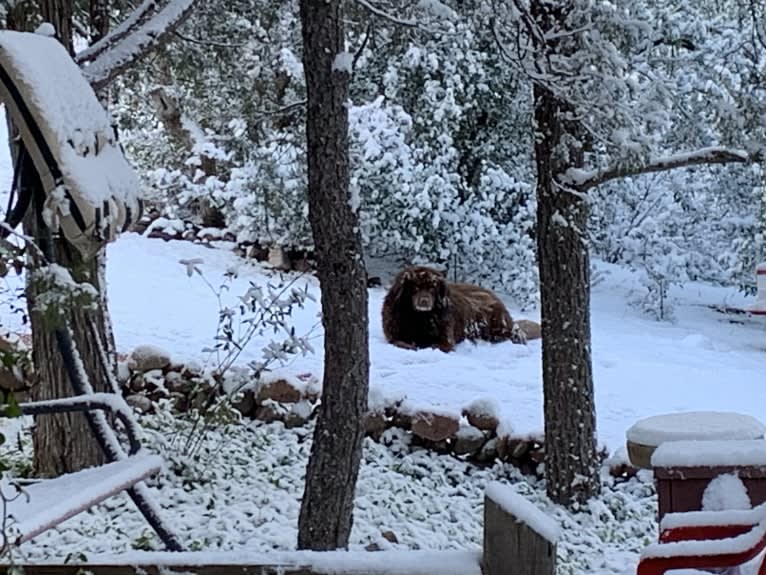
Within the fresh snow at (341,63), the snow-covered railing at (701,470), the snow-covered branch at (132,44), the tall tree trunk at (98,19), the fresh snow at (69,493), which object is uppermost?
the tall tree trunk at (98,19)

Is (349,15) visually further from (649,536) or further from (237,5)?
(649,536)

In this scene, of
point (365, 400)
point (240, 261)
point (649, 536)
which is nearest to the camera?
point (365, 400)

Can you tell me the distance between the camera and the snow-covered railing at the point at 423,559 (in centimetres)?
106

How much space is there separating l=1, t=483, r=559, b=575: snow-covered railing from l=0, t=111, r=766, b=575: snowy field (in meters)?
1.51

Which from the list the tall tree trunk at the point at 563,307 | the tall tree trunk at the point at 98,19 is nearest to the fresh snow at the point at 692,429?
the tall tree trunk at the point at 563,307

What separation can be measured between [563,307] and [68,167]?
2.56 metres

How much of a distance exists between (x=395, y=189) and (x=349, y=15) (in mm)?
3186

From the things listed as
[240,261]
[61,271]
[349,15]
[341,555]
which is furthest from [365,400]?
[240,261]

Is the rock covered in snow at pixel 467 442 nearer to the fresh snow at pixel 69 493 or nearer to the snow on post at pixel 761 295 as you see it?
the fresh snow at pixel 69 493

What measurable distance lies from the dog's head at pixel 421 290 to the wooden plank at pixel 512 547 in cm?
462

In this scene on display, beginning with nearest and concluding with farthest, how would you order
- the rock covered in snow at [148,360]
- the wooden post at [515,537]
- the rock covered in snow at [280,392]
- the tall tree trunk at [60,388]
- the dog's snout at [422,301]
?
the wooden post at [515,537] → the tall tree trunk at [60,388] → the rock covered in snow at [280,392] → the rock covered in snow at [148,360] → the dog's snout at [422,301]

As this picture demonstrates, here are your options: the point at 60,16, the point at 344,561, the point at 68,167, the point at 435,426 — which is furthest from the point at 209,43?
the point at 344,561

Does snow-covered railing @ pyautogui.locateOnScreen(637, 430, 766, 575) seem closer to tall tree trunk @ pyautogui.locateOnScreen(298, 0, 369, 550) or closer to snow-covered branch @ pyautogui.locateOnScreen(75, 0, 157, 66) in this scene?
tall tree trunk @ pyautogui.locateOnScreen(298, 0, 369, 550)

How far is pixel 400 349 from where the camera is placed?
5832mm
